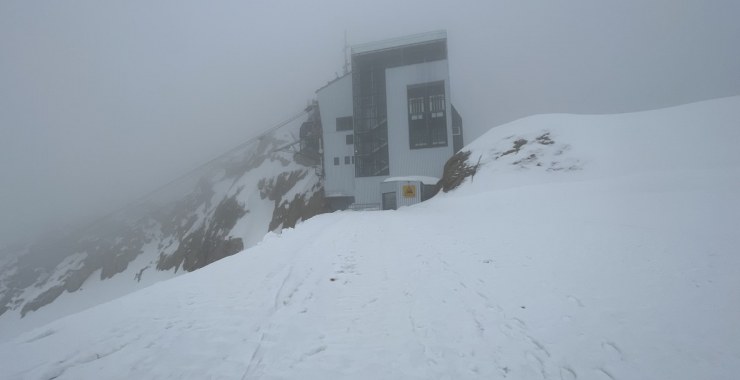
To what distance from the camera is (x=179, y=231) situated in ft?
185

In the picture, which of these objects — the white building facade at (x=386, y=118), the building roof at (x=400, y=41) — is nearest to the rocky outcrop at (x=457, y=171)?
the white building facade at (x=386, y=118)

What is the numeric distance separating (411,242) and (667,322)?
6048 mm

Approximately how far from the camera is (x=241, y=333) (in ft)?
12.9

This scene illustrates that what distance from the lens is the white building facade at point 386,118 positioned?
33.6 metres

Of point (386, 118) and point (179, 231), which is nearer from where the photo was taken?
point (386, 118)

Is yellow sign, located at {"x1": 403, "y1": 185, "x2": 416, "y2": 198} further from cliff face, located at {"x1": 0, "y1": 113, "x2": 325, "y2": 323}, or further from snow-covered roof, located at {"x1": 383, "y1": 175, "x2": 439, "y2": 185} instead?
cliff face, located at {"x1": 0, "y1": 113, "x2": 325, "y2": 323}

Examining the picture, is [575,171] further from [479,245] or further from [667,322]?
[667,322]

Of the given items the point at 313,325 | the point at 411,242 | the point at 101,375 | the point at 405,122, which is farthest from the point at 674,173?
the point at 405,122

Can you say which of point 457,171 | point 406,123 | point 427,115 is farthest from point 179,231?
point 457,171

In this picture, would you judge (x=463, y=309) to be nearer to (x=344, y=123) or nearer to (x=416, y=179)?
(x=416, y=179)

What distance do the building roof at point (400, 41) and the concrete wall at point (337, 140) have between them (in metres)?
3.98

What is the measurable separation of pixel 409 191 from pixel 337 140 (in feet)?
53.2

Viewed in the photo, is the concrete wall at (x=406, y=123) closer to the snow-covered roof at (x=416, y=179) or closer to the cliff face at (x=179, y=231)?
the snow-covered roof at (x=416, y=179)

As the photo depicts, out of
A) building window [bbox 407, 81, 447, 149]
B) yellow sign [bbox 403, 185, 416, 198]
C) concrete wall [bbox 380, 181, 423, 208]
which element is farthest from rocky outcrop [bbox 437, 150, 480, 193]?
building window [bbox 407, 81, 447, 149]
